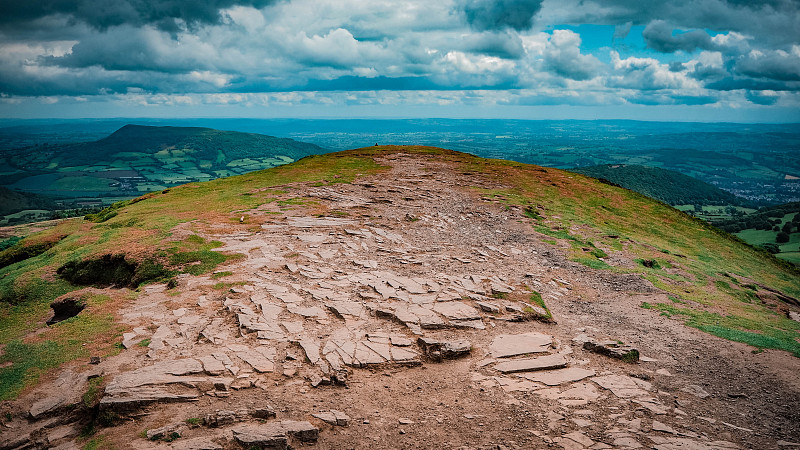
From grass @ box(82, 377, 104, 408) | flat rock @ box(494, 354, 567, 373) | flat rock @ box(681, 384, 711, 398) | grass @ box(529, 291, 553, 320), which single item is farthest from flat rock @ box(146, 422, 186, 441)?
flat rock @ box(681, 384, 711, 398)

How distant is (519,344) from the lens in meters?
13.7

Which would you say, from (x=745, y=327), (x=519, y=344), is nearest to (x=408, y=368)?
(x=519, y=344)

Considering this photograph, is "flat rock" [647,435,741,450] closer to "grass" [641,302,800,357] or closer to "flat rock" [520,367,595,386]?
"flat rock" [520,367,595,386]

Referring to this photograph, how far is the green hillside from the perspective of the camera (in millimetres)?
15180

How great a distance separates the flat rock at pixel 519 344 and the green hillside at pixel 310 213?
7086 millimetres

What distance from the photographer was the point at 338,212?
93.9 ft

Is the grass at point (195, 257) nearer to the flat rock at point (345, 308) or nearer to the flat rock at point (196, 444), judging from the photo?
the flat rock at point (345, 308)

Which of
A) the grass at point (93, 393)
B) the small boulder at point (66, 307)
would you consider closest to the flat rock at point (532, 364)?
the grass at point (93, 393)

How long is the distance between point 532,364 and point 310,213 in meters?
19.1

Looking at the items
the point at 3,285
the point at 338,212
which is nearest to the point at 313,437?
the point at 3,285

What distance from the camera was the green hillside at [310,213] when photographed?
15180 mm

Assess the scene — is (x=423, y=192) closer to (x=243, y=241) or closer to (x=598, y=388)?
(x=243, y=241)

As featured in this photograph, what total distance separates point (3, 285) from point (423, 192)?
2801cm

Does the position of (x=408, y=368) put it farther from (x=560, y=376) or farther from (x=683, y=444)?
(x=683, y=444)
